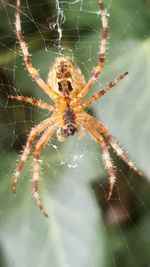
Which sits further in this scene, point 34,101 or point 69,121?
point 69,121

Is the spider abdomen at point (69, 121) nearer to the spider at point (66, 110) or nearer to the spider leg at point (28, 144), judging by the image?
the spider at point (66, 110)

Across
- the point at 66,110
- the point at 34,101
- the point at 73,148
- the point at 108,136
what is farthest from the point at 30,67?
the point at 73,148

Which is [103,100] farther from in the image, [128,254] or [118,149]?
[128,254]

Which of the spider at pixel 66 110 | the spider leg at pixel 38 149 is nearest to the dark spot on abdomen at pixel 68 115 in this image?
the spider at pixel 66 110

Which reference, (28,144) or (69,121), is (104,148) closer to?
(69,121)

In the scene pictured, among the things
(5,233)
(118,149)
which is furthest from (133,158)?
(5,233)

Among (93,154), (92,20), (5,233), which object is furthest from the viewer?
(93,154)
